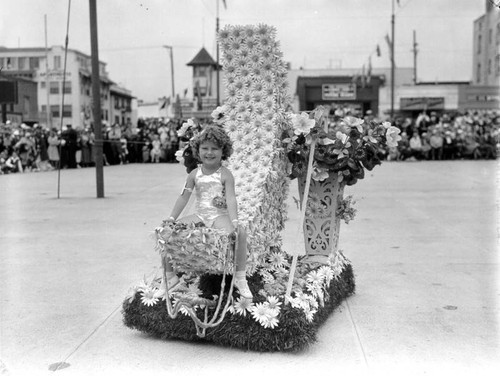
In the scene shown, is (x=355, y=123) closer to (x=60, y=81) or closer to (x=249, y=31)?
(x=249, y=31)

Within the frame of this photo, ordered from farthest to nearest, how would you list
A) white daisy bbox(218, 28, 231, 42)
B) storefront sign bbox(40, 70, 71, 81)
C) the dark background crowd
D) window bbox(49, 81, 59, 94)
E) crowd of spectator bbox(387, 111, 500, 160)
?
1. window bbox(49, 81, 59, 94)
2. storefront sign bbox(40, 70, 71, 81)
3. crowd of spectator bbox(387, 111, 500, 160)
4. the dark background crowd
5. white daisy bbox(218, 28, 231, 42)

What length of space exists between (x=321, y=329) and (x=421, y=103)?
2040 inches

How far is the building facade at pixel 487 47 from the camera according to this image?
524 cm

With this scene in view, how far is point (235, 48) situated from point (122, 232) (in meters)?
4.67

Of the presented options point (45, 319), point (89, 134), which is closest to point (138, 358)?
point (45, 319)

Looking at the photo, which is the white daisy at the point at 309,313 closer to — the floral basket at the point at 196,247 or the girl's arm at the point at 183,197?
the floral basket at the point at 196,247

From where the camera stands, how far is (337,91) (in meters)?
58.3

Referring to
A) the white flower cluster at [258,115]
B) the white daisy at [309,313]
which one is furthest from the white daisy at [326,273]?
the white daisy at [309,313]

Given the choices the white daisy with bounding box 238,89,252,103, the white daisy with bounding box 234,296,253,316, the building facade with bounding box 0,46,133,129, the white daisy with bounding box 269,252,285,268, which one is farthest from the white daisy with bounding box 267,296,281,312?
the building facade with bounding box 0,46,133,129

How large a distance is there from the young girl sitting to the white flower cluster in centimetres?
43

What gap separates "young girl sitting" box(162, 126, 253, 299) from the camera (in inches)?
→ 182

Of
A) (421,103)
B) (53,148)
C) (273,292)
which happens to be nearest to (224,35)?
(273,292)

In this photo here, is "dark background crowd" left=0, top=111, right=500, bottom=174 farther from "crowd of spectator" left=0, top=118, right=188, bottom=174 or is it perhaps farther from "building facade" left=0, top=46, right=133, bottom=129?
"building facade" left=0, top=46, right=133, bottom=129

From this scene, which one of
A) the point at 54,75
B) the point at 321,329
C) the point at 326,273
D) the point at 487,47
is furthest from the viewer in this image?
the point at 54,75
